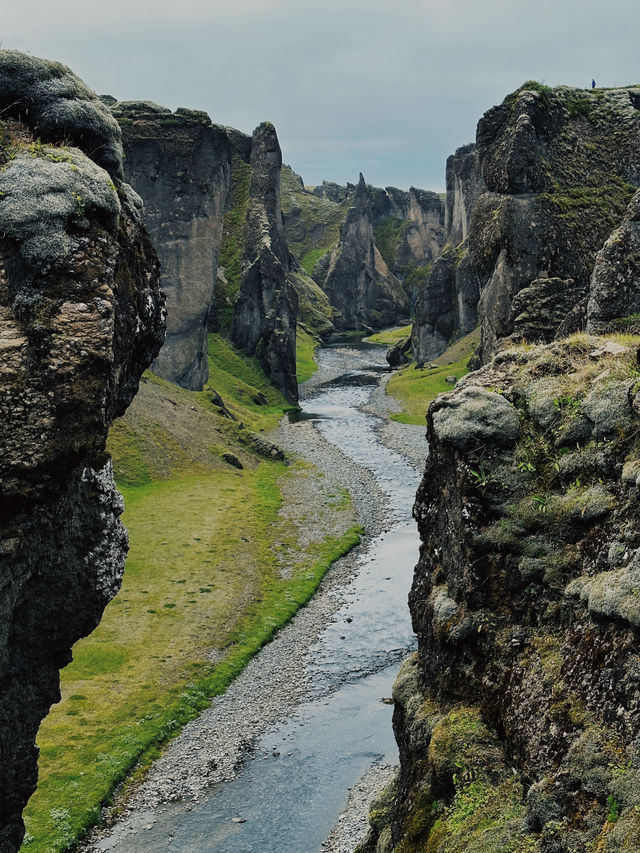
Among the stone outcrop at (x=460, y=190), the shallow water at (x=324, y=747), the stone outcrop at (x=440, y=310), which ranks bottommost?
the shallow water at (x=324, y=747)

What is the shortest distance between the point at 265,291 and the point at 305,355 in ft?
153

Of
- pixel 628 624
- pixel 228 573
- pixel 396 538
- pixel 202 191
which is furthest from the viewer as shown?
pixel 202 191

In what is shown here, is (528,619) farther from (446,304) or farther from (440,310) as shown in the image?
(446,304)

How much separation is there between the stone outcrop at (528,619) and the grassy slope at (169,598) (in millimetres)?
14233

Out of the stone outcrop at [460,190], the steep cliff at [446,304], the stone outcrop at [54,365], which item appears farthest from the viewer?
the stone outcrop at [460,190]

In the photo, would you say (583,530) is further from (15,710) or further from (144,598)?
(144,598)

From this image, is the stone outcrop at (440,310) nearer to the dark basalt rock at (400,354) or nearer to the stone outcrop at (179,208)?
the dark basalt rock at (400,354)

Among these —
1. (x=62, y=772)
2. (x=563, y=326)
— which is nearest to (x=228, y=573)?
(x=62, y=772)

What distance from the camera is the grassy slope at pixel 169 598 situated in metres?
31.8

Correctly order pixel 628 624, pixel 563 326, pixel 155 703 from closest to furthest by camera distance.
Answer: pixel 628 624
pixel 155 703
pixel 563 326

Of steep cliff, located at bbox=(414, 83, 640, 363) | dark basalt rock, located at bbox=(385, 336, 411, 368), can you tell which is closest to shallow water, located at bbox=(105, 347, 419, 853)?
steep cliff, located at bbox=(414, 83, 640, 363)

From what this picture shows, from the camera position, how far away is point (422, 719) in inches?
787

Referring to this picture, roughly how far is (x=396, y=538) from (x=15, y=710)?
44066mm

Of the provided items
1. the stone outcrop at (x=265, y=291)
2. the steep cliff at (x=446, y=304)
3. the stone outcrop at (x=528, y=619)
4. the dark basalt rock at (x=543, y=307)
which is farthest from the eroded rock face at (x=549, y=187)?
the steep cliff at (x=446, y=304)
